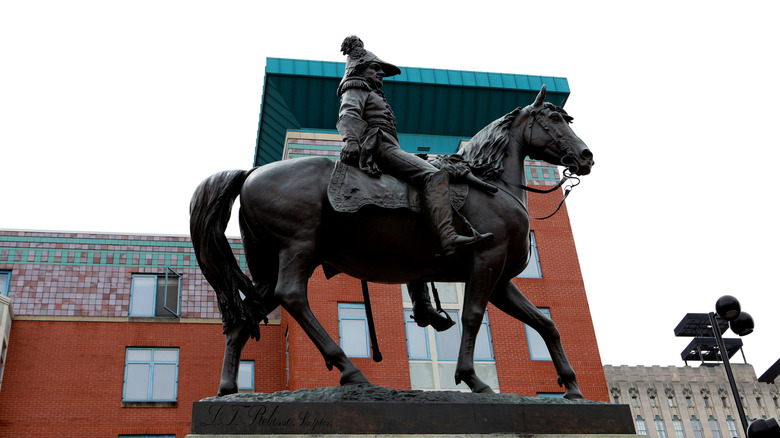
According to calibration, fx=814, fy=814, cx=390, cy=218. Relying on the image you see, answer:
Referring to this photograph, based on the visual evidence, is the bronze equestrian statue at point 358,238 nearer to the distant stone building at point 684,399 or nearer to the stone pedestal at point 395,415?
the stone pedestal at point 395,415

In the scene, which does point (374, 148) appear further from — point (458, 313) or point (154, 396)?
point (154, 396)

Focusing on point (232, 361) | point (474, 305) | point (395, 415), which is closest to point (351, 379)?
point (395, 415)

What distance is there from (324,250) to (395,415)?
188 cm

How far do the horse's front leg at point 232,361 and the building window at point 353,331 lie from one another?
21.7 m

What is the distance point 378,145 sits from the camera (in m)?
7.94

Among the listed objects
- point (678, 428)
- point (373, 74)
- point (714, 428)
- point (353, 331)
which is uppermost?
point (353, 331)

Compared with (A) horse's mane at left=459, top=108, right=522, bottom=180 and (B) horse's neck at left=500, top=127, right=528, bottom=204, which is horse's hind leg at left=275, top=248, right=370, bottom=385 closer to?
(A) horse's mane at left=459, top=108, right=522, bottom=180

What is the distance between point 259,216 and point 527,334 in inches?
997

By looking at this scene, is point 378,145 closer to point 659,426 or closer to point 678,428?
point 659,426

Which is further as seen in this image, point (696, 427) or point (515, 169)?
point (696, 427)

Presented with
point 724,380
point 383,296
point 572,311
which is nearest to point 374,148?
point 383,296

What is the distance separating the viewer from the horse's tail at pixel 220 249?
7.42 m

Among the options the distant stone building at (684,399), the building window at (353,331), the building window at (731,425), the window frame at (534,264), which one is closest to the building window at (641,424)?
the distant stone building at (684,399)

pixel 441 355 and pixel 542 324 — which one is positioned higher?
pixel 441 355
